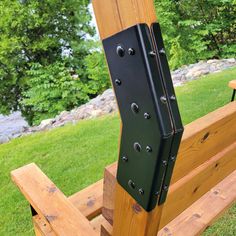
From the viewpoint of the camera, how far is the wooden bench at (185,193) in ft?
3.97

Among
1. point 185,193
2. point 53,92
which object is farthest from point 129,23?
point 53,92

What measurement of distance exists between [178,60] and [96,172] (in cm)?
633

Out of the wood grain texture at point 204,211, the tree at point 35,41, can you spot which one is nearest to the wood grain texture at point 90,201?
the wood grain texture at point 204,211

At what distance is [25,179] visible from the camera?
1.58 meters

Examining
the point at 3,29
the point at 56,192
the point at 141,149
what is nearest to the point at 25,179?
the point at 56,192

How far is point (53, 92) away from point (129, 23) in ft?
33.2

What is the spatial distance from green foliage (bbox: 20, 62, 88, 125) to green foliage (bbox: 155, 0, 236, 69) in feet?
10.4

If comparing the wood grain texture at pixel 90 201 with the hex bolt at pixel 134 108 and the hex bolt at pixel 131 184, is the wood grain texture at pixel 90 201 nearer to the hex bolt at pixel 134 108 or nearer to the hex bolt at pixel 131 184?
the hex bolt at pixel 131 184

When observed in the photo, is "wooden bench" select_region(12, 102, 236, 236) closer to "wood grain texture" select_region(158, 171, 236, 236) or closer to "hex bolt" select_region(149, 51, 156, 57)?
"wood grain texture" select_region(158, 171, 236, 236)

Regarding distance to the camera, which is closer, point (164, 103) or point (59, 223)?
point (164, 103)

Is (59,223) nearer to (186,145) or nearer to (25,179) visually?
(25,179)

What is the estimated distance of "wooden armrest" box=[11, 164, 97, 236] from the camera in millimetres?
1246

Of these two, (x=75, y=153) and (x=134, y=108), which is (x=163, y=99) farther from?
(x=75, y=153)

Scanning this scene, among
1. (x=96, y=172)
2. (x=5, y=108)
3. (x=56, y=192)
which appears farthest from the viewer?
(x=5, y=108)
